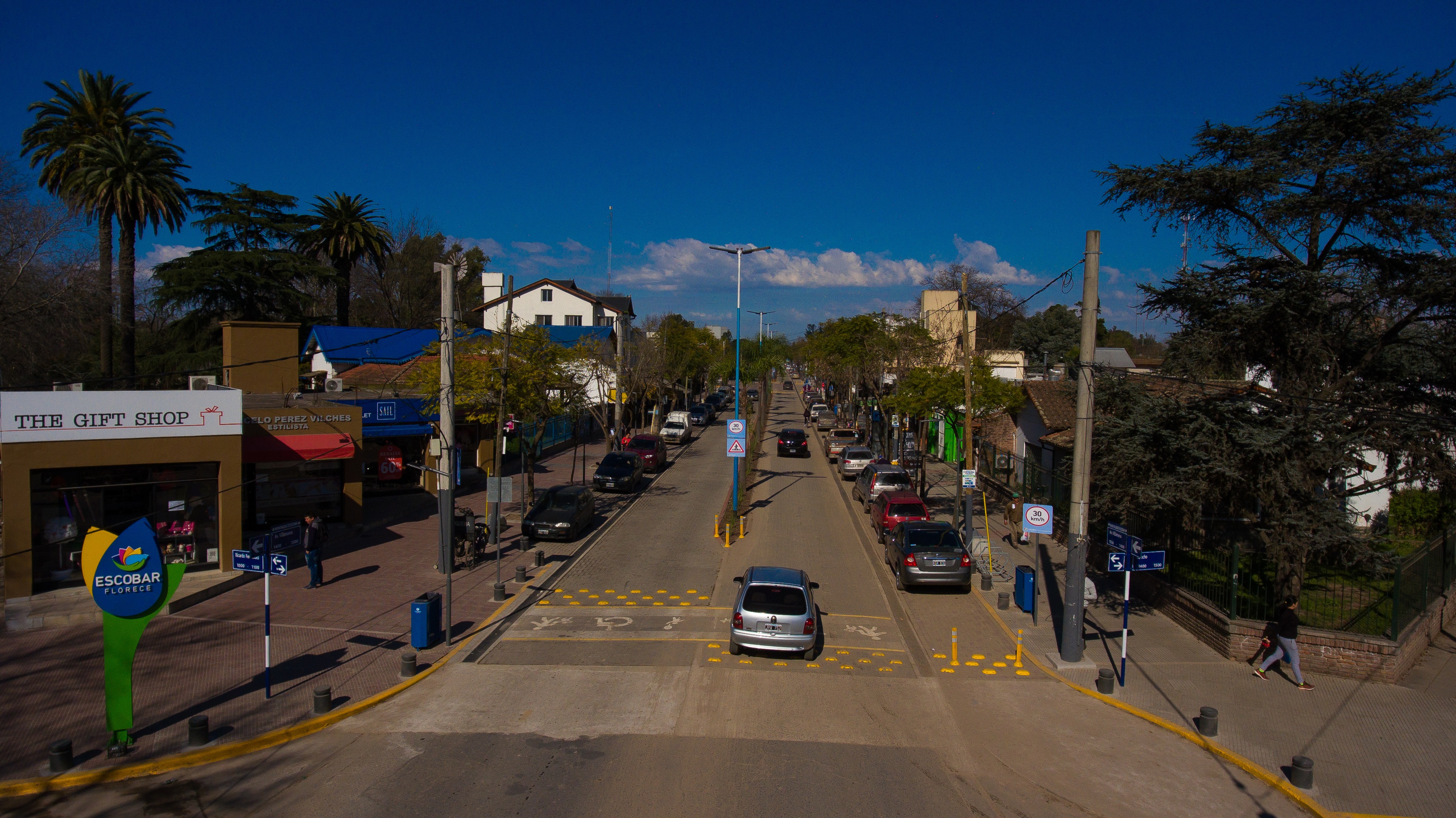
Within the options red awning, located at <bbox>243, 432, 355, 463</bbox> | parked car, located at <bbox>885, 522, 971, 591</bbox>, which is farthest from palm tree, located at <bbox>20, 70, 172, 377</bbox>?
parked car, located at <bbox>885, 522, 971, 591</bbox>

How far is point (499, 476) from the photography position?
19.5 m

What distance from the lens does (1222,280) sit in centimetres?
1480

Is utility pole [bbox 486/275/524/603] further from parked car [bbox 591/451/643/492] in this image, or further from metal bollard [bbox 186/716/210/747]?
metal bollard [bbox 186/716/210/747]

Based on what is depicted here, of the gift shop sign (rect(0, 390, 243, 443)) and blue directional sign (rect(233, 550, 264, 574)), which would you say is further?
the gift shop sign (rect(0, 390, 243, 443))

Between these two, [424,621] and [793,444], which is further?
[793,444]

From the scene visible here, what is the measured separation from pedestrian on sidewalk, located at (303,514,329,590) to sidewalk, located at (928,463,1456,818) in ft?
50.5

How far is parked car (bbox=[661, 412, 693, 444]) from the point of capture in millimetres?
50125

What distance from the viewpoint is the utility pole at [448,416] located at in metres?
15.7

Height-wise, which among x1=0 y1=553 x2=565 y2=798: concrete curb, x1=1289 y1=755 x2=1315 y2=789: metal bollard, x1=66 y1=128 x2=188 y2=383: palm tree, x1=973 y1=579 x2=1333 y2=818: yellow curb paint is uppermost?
x1=66 y1=128 x2=188 y2=383: palm tree

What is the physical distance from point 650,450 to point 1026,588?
79.2 ft

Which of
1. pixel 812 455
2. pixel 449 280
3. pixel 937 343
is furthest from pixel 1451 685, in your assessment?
pixel 812 455

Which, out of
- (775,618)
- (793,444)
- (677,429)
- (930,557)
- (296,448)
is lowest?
(775,618)

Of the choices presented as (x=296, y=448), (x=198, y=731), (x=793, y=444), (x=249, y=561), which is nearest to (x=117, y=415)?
(x=296, y=448)

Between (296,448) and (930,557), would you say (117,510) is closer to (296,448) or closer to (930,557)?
(296,448)
